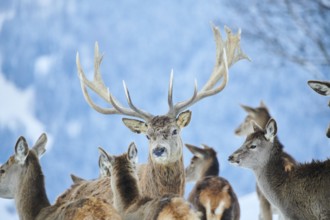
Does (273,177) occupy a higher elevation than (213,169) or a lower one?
lower

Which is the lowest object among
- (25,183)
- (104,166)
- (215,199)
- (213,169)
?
(213,169)

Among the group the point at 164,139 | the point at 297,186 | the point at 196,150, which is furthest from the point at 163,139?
the point at 196,150

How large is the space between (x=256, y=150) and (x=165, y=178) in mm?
1054

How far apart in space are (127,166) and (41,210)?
3.11 feet

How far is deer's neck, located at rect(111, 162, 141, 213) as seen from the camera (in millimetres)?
7277

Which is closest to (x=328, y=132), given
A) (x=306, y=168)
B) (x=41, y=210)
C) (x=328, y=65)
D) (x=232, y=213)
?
(x=306, y=168)

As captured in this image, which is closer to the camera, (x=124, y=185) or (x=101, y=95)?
(x=124, y=185)

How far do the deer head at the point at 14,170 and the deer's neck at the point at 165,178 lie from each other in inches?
51.1

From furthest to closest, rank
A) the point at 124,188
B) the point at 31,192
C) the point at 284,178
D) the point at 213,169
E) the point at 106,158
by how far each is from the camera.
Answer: the point at 213,169 → the point at 284,178 → the point at 106,158 → the point at 31,192 → the point at 124,188

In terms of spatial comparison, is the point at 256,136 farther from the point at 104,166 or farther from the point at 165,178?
the point at 104,166

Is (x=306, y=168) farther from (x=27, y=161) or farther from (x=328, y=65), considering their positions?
(x=328, y=65)

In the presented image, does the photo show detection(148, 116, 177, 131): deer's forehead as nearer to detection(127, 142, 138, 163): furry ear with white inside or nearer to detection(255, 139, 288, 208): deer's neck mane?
detection(127, 142, 138, 163): furry ear with white inside

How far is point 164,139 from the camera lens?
8.12 m

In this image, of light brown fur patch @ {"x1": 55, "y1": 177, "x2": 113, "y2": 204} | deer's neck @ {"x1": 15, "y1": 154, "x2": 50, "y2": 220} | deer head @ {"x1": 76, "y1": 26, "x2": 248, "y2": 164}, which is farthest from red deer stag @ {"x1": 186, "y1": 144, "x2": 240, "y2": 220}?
deer's neck @ {"x1": 15, "y1": 154, "x2": 50, "y2": 220}
